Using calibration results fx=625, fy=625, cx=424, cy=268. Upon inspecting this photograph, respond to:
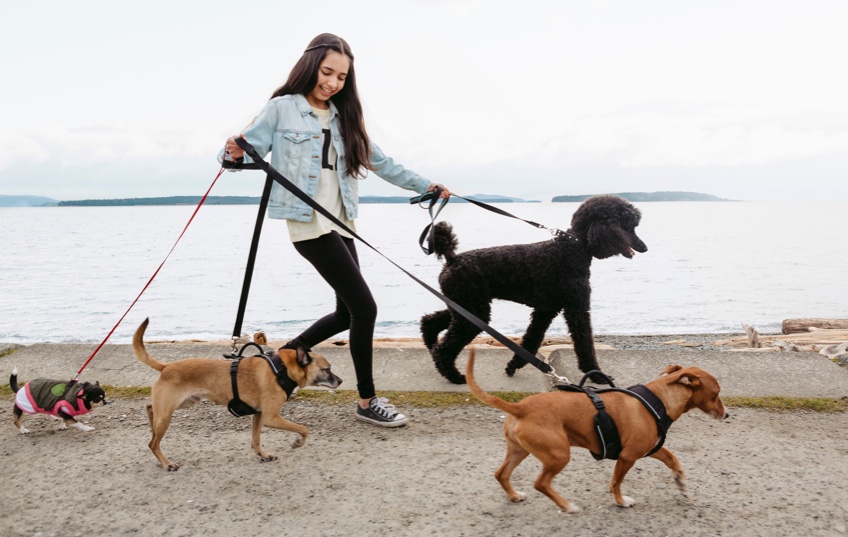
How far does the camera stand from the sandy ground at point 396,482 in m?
2.80

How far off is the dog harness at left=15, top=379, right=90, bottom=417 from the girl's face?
7.85 ft

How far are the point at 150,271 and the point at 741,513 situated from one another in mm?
15637

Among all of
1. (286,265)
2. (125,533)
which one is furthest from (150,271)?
(125,533)

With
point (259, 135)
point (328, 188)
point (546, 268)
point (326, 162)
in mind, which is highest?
point (259, 135)

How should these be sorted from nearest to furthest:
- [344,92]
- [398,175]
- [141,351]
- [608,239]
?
1. [141,351]
2. [344,92]
3. [398,175]
4. [608,239]

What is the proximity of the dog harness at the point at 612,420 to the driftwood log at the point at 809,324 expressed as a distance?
21.0 ft

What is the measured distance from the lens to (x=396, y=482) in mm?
3197

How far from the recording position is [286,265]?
666 inches

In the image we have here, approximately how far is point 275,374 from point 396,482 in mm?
916

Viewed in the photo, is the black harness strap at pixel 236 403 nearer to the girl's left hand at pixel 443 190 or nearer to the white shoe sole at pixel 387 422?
the white shoe sole at pixel 387 422

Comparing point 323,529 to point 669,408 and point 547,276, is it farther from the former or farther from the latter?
point 547,276

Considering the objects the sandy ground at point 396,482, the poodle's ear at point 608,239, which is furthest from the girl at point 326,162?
the poodle's ear at point 608,239

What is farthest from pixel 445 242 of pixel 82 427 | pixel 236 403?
pixel 82 427

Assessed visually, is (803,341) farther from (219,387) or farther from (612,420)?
(219,387)
